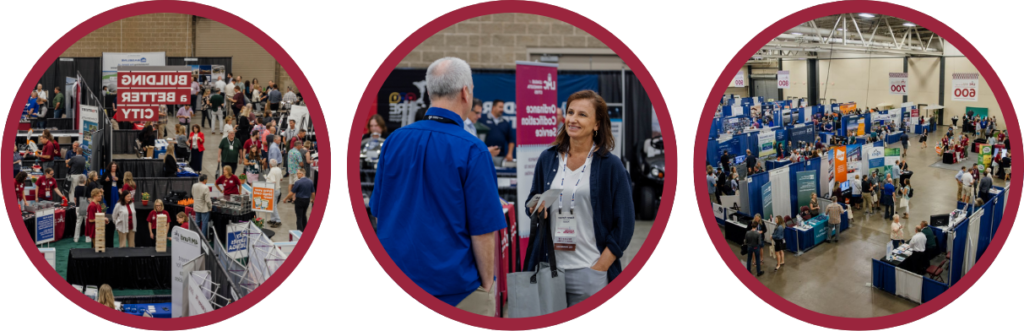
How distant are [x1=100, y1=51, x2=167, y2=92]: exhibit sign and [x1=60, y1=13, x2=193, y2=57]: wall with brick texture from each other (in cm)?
3

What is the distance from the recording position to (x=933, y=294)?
4.30 m

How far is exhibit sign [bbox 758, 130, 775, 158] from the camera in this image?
13.8ft

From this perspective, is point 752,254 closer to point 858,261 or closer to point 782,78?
point 858,261

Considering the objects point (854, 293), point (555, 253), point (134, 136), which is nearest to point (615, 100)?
point (555, 253)

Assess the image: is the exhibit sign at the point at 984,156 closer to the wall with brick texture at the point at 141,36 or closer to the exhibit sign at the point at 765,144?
the exhibit sign at the point at 765,144

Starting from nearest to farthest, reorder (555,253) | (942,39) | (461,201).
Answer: (461,201)
(555,253)
(942,39)

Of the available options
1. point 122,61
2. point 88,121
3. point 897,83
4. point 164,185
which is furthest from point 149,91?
point 897,83

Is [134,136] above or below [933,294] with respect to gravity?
above

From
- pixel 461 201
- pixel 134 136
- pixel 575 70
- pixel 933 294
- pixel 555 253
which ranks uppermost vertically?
pixel 575 70

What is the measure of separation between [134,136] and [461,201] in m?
1.93

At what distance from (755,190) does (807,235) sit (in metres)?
0.35

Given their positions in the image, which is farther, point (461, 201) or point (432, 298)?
point (432, 298)

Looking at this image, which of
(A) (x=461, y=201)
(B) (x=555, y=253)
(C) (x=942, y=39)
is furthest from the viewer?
(C) (x=942, y=39)

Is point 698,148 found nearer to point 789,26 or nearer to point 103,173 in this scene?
point 789,26
